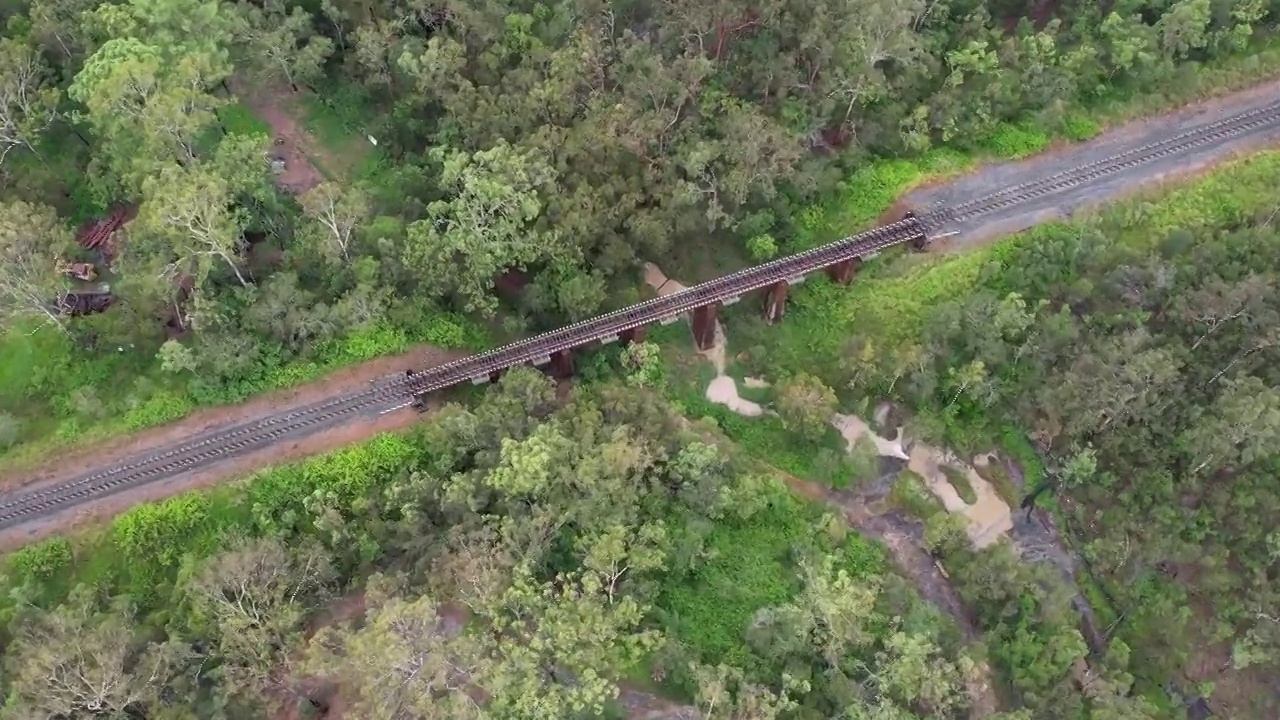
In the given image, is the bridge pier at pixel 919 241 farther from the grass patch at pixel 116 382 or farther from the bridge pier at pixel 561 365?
the grass patch at pixel 116 382

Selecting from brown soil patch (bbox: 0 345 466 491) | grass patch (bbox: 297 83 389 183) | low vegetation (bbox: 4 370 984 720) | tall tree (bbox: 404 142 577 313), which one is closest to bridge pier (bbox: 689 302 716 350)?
low vegetation (bbox: 4 370 984 720)

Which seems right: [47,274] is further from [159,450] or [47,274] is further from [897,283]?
[897,283]

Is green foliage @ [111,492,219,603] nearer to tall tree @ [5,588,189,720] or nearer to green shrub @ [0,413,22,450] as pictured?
tall tree @ [5,588,189,720]

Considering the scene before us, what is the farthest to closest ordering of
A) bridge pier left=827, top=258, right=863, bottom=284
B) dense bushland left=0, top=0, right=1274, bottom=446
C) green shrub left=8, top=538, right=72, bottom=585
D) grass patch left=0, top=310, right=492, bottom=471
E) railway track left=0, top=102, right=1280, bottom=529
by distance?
bridge pier left=827, top=258, right=863, bottom=284 → dense bushland left=0, top=0, right=1274, bottom=446 → grass patch left=0, top=310, right=492, bottom=471 → railway track left=0, top=102, right=1280, bottom=529 → green shrub left=8, top=538, right=72, bottom=585

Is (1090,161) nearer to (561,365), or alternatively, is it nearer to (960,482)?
(960,482)

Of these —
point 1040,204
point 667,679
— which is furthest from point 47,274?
point 1040,204
